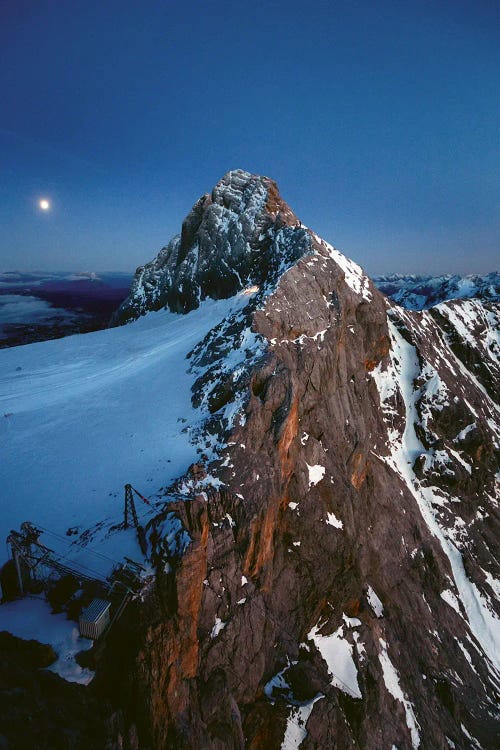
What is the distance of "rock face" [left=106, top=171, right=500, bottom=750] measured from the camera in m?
14.8

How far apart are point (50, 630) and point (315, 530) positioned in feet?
56.3

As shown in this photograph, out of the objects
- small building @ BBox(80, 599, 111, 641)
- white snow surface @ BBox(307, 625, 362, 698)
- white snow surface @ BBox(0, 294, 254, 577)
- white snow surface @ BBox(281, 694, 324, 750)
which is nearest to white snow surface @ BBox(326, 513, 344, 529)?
white snow surface @ BBox(307, 625, 362, 698)

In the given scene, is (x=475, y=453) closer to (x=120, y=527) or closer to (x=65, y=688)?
(x=120, y=527)

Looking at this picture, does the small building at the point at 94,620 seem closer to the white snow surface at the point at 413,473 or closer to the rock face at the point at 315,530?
the rock face at the point at 315,530

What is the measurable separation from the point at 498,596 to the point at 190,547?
46841mm

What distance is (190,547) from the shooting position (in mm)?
13312

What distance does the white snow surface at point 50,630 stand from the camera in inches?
387

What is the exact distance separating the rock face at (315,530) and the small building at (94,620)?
1580 millimetres

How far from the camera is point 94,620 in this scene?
33.9 feet

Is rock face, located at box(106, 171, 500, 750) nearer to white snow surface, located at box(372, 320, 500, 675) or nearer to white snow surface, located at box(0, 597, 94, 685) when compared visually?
white snow surface, located at box(372, 320, 500, 675)

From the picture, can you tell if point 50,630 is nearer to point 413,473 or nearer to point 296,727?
point 296,727

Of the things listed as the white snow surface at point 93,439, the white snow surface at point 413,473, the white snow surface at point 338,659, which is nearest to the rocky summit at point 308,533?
the white snow surface at point 338,659

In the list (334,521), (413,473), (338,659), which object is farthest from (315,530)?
(413,473)

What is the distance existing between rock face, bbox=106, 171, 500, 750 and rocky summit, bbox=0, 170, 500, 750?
125 millimetres
